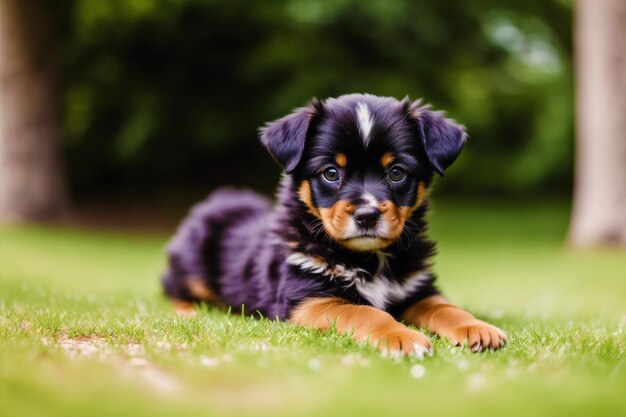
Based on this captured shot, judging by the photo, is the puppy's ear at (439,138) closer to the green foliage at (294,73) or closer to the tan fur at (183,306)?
the tan fur at (183,306)

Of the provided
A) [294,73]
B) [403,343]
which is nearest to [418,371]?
[403,343]

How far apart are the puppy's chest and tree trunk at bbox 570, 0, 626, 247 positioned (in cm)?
804

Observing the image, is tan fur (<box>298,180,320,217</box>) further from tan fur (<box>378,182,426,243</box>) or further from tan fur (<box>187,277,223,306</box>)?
tan fur (<box>187,277,223,306</box>)

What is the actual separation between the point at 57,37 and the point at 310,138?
11.5m

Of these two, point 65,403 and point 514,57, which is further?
point 514,57

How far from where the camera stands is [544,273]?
10.4 metres

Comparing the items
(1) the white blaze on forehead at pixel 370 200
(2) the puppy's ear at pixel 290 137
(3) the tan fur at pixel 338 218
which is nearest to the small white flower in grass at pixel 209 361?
(3) the tan fur at pixel 338 218

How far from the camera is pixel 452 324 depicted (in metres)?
4.15

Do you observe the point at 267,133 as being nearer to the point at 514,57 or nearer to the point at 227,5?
the point at 227,5

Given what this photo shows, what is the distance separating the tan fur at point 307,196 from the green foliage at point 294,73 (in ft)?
31.7

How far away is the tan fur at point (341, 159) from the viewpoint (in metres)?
4.52

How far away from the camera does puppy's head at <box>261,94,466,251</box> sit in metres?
4.33

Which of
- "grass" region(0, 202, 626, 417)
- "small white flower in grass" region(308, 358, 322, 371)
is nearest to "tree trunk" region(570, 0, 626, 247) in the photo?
"grass" region(0, 202, 626, 417)

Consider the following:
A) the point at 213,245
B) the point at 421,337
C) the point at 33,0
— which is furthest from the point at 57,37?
the point at 421,337
